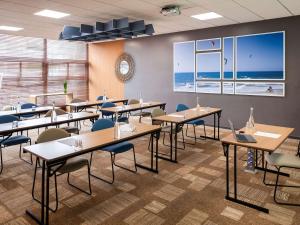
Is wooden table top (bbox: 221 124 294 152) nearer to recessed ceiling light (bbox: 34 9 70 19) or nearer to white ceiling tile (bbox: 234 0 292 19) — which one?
white ceiling tile (bbox: 234 0 292 19)

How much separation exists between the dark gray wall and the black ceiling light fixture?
7.37ft

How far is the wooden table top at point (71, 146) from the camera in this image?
2.55m

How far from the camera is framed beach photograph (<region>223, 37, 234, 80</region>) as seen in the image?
671 centimetres

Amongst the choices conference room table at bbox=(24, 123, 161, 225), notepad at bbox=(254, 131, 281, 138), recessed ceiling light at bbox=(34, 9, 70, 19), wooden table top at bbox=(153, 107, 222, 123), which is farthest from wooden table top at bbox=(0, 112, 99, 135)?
notepad at bbox=(254, 131, 281, 138)

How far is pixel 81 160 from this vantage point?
10.4ft

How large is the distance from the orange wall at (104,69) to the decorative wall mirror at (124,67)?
20 cm

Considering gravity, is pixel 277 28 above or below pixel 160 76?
above

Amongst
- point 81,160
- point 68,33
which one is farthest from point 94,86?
point 81,160

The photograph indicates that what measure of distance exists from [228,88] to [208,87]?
2.00 feet

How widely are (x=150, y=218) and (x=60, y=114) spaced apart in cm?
339

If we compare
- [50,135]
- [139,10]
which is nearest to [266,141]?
[50,135]

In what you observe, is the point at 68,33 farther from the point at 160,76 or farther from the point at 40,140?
the point at 40,140

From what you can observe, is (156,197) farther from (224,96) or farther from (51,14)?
(224,96)

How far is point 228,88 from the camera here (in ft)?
22.6
